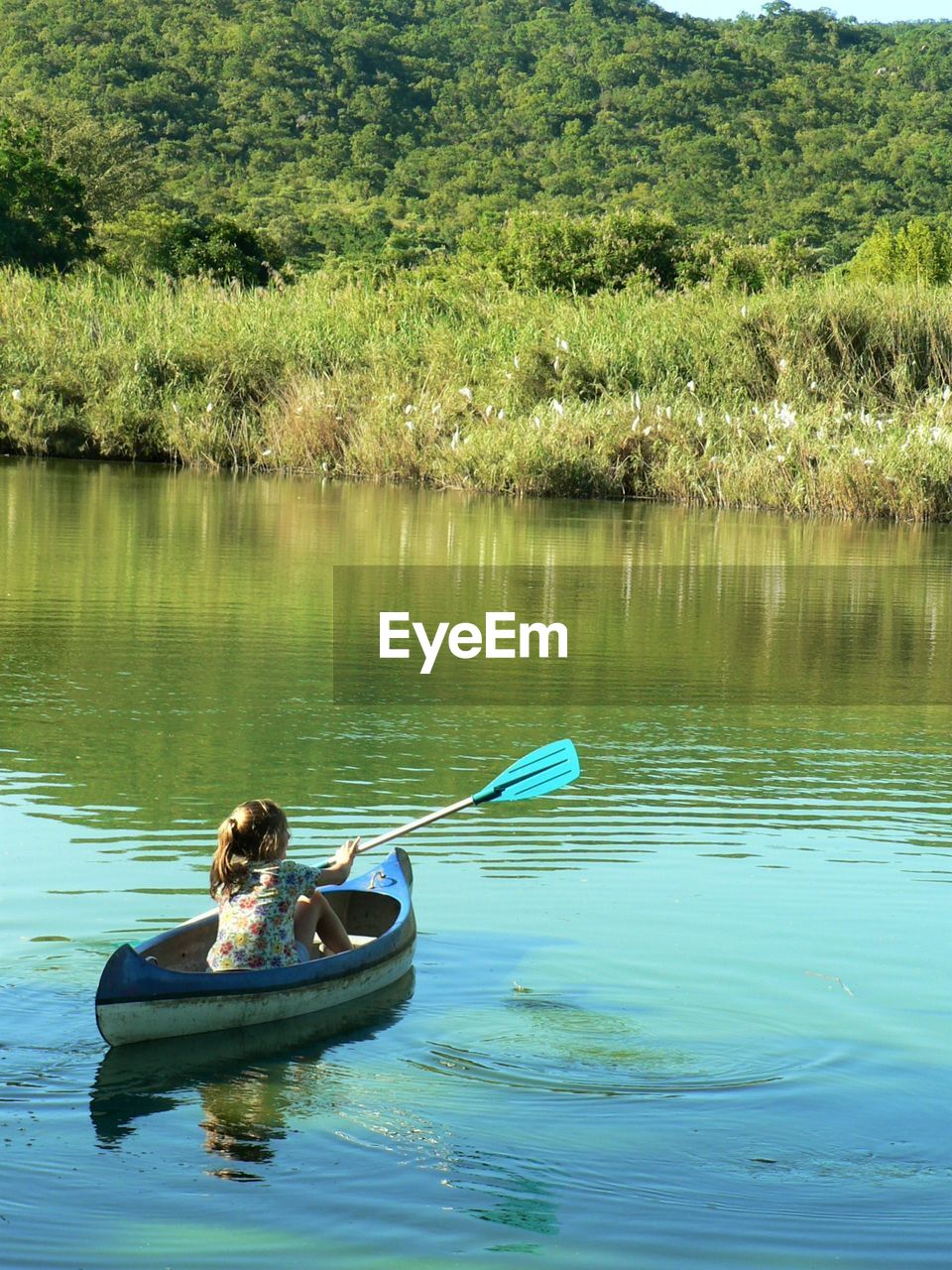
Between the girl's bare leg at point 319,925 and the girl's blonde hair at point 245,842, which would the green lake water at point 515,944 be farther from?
the girl's blonde hair at point 245,842

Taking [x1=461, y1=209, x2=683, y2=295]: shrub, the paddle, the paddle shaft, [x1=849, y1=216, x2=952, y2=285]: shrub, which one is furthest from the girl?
[x1=849, y1=216, x2=952, y2=285]: shrub

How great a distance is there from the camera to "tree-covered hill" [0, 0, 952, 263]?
7875 centimetres

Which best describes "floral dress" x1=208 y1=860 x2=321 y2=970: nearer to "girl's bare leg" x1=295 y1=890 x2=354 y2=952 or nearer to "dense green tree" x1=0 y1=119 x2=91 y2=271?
"girl's bare leg" x1=295 y1=890 x2=354 y2=952

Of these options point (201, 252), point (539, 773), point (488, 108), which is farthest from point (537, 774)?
point (488, 108)

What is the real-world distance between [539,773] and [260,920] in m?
1.74

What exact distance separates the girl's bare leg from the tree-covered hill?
65.1 meters

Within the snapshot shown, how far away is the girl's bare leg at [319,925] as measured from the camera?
225 inches

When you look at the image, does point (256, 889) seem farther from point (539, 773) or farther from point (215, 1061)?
point (539, 773)


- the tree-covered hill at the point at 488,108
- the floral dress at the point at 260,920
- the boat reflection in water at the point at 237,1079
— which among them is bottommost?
the boat reflection in water at the point at 237,1079

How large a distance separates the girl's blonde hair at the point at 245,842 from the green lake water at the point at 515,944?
18.9 inches

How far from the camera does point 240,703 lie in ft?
32.8

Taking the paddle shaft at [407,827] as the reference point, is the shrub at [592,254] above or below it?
above

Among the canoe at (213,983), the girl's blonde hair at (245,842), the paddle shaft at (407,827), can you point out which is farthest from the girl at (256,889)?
the paddle shaft at (407,827)

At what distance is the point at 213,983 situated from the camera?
5082 mm
